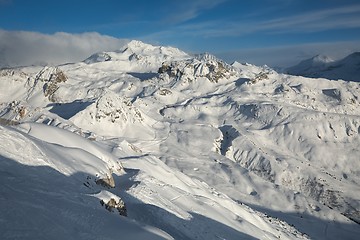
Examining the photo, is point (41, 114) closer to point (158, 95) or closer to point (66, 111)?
point (66, 111)

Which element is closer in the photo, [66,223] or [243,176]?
[66,223]

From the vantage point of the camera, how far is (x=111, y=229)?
14758 mm

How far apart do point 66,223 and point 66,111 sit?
9076 cm

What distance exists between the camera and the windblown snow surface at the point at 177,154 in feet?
60.8

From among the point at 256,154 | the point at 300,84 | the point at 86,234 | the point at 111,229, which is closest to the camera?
the point at 86,234

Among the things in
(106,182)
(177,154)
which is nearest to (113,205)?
(106,182)

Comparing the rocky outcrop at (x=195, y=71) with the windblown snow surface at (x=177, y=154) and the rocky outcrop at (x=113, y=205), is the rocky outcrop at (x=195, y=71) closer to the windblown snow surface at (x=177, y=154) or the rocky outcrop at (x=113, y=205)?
the windblown snow surface at (x=177, y=154)

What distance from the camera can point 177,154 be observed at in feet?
300

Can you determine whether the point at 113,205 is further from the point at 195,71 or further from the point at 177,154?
the point at 195,71

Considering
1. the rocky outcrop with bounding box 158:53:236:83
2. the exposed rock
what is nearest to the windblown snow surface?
the exposed rock

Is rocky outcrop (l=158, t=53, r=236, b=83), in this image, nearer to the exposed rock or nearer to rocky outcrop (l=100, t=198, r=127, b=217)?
the exposed rock

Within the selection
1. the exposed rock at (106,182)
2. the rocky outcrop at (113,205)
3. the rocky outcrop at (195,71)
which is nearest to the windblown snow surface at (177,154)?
the exposed rock at (106,182)

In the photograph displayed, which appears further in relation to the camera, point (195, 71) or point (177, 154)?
point (195, 71)

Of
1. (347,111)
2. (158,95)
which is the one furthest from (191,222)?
(347,111)
